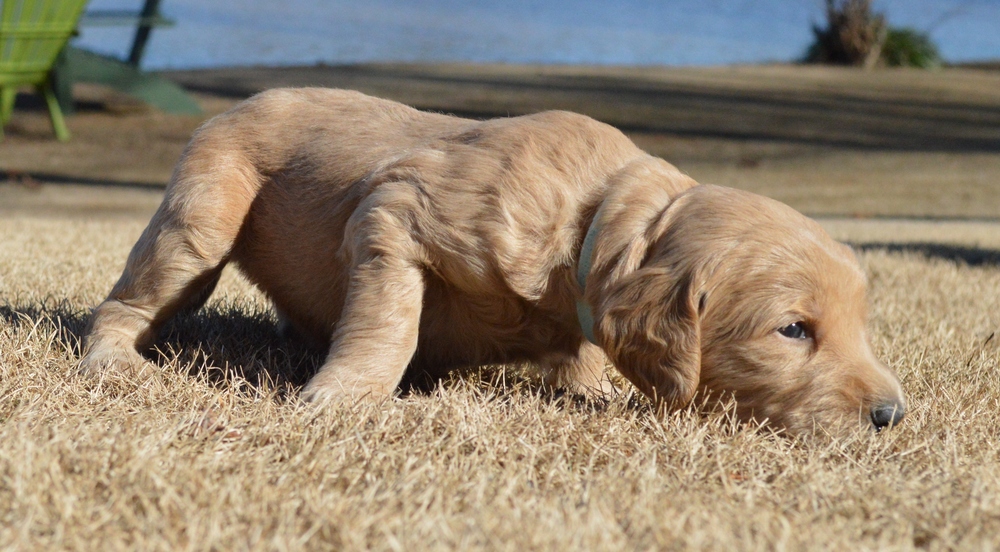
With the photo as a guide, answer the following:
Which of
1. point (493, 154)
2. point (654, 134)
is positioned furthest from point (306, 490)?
point (654, 134)

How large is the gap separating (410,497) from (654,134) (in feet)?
42.7

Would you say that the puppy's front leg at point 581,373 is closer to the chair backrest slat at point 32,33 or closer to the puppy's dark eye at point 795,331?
the puppy's dark eye at point 795,331

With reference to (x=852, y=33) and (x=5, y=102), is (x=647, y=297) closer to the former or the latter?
(x=5, y=102)

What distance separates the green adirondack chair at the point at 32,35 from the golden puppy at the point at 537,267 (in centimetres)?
946

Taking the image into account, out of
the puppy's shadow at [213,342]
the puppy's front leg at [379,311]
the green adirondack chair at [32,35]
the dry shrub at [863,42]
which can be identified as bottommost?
the green adirondack chair at [32,35]

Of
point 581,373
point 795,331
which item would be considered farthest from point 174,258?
point 795,331

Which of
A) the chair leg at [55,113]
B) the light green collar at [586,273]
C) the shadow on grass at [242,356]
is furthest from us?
the chair leg at [55,113]

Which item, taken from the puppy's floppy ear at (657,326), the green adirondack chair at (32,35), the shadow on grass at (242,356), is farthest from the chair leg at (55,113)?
the puppy's floppy ear at (657,326)

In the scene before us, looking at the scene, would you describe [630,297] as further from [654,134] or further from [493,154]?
[654,134]

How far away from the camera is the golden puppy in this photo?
2.76 meters

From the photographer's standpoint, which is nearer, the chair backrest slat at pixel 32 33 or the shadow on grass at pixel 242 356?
the shadow on grass at pixel 242 356

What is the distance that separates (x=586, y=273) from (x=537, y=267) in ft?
0.49

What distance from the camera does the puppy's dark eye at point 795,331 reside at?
9.15 ft

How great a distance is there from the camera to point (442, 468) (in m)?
2.40
